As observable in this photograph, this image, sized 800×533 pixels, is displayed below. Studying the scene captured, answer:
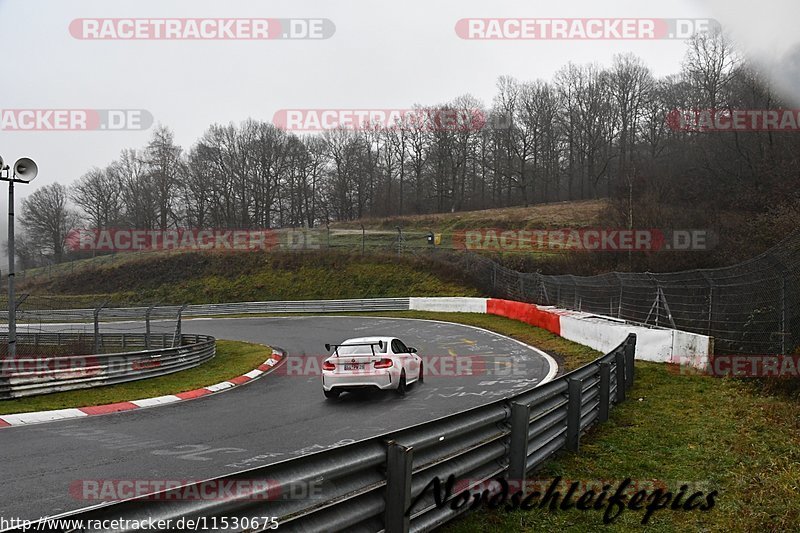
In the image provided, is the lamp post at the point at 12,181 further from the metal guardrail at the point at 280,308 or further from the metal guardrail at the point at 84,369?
the metal guardrail at the point at 280,308

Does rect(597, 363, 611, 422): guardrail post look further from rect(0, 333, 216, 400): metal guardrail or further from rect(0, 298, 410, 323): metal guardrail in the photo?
rect(0, 298, 410, 323): metal guardrail

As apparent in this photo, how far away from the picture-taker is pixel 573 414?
712 cm

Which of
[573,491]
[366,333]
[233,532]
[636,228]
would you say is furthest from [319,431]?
[636,228]

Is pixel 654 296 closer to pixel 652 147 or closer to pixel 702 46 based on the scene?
pixel 702 46

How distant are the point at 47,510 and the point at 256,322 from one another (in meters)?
32.9

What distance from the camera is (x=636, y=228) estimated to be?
4481 cm

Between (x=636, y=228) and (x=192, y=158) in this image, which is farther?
(x=192, y=158)

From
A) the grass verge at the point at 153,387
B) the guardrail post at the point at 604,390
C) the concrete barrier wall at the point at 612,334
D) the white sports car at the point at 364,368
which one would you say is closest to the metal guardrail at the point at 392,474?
the guardrail post at the point at 604,390

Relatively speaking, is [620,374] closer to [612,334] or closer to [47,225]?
[612,334]

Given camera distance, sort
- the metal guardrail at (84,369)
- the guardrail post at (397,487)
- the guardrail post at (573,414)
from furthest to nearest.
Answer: the metal guardrail at (84,369), the guardrail post at (573,414), the guardrail post at (397,487)

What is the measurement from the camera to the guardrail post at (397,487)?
3.85m

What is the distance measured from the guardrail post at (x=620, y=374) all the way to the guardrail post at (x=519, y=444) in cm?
490

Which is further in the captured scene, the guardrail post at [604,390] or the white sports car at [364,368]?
the white sports car at [364,368]

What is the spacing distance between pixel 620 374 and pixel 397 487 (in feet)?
24.1
